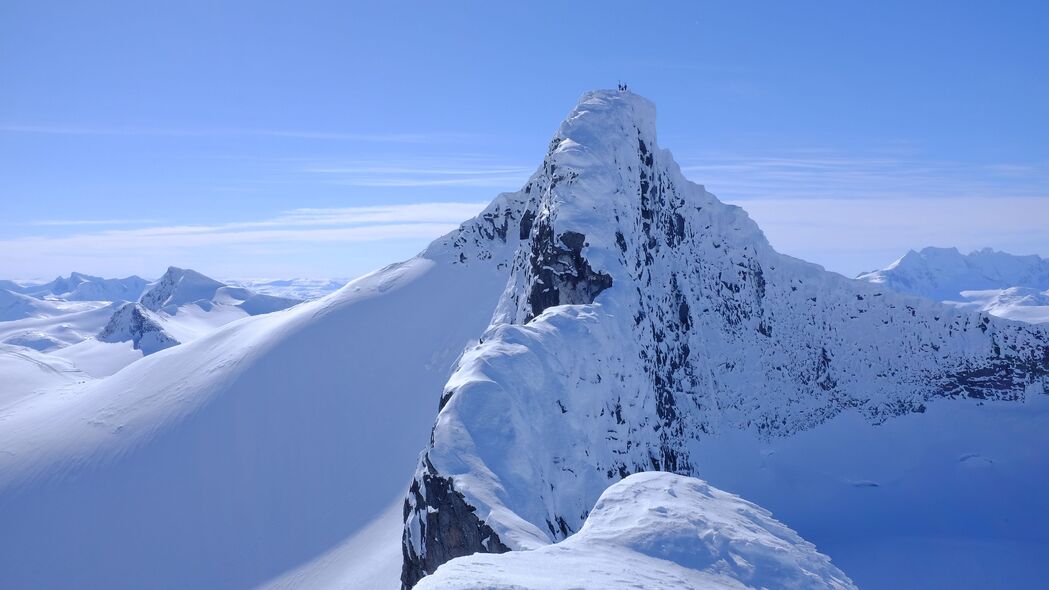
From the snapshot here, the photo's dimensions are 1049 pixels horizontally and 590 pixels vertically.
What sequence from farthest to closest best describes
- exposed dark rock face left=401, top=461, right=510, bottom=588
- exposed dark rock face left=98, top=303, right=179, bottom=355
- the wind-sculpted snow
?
exposed dark rock face left=98, top=303, right=179, bottom=355, the wind-sculpted snow, exposed dark rock face left=401, top=461, right=510, bottom=588

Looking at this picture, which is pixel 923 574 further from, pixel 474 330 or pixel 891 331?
pixel 474 330

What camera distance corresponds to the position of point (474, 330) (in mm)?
48469

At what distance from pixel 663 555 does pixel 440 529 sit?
6134 mm

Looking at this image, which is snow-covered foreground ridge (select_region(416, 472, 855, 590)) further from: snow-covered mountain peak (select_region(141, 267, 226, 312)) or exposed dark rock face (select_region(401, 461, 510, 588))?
snow-covered mountain peak (select_region(141, 267, 226, 312))

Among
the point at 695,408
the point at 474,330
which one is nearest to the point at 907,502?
the point at 695,408

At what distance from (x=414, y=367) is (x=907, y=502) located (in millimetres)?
36486

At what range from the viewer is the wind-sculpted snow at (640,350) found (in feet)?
52.3

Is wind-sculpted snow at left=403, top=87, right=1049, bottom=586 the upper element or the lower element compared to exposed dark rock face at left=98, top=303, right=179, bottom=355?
upper

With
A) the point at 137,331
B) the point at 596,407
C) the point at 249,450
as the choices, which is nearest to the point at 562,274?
the point at 596,407

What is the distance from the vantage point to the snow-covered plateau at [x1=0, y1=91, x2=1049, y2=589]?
31062mm

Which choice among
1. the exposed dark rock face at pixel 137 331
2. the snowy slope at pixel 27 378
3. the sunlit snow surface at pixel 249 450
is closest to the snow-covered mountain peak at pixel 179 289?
the exposed dark rock face at pixel 137 331

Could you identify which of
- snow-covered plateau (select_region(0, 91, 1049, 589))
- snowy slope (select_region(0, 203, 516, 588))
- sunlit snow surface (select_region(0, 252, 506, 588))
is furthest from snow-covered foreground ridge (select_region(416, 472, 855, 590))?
sunlit snow surface (select_region(0, 252, 506, 588))

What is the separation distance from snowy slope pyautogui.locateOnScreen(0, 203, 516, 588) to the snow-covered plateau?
0.18 meters

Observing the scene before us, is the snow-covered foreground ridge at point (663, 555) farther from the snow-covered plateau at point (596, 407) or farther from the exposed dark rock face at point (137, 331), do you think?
the exposed dark rock face at point (137, 331)
